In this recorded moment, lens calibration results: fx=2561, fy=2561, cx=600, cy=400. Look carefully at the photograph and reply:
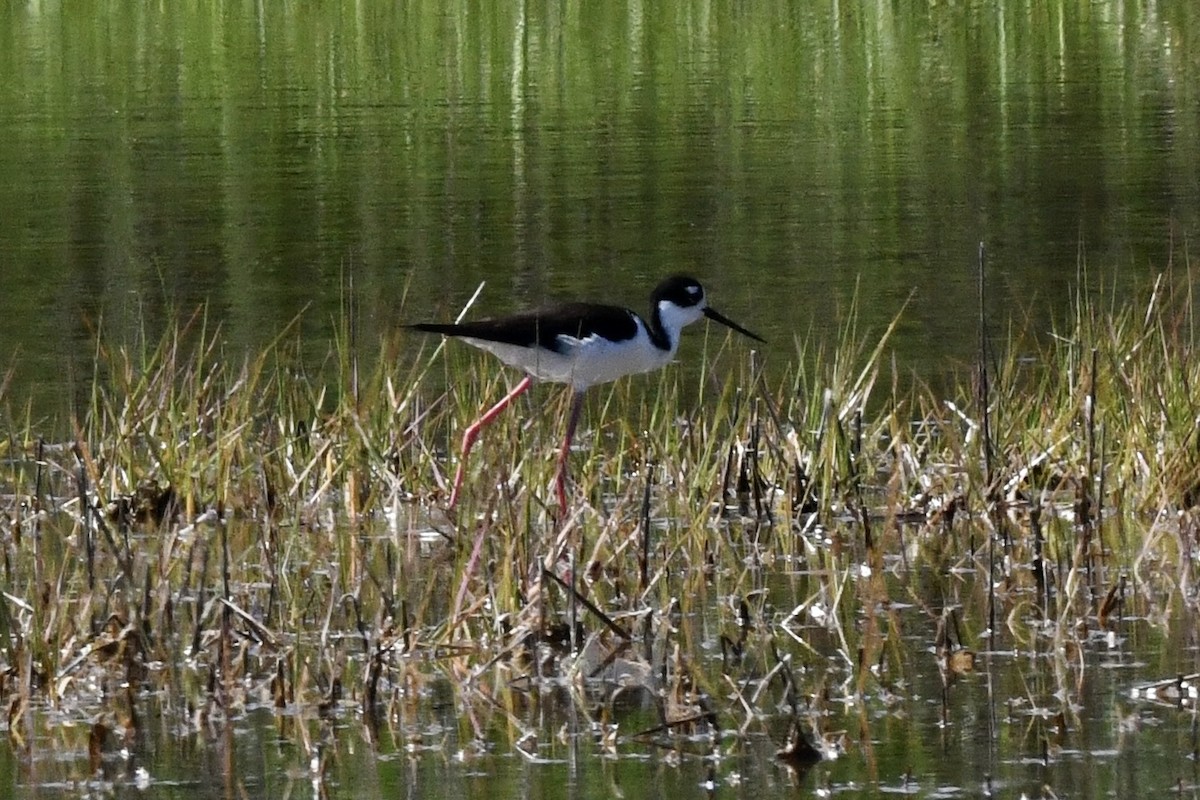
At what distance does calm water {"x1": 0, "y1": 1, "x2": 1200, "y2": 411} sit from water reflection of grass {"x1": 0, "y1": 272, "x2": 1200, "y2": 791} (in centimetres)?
68

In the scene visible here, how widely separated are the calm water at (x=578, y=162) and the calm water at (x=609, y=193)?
6 centimetres

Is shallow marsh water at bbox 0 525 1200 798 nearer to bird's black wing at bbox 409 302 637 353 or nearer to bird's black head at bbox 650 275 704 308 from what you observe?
bird's black wing at bbox 409 302 637 353

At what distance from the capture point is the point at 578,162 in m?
19.7

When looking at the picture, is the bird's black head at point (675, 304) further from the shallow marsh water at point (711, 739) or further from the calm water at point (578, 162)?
Answer: the shallow marsh water at point (711, 739)

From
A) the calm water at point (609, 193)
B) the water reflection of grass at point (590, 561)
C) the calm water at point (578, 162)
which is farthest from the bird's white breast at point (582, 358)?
the calm water at point (578, 162)

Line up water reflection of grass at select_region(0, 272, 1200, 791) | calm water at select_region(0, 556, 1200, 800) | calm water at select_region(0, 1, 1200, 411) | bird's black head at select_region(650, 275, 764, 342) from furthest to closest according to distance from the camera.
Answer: calm water at select_region(0, 1, 1200, 411)
bird's black head at select_region(650, 275, 764, 342)
water reflection of grass at select_region(0, 272, 1200, 791)
calm water at select_region(0, 556, 1200, 800)

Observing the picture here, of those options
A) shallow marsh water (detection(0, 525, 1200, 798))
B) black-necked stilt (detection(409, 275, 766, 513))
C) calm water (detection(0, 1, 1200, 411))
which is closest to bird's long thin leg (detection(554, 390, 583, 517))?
black-necked stilt (detection(409, 275, 766, 513))

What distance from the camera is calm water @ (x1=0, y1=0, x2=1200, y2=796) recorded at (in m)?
5.40

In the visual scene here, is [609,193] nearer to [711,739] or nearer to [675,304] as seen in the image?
[675,304]

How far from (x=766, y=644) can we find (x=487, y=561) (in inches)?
32.1

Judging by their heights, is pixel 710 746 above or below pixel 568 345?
below

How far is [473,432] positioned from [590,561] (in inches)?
66.5

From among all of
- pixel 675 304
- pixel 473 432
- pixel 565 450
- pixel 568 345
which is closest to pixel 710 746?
pixel 565 450

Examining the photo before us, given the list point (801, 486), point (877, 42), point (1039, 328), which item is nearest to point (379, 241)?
point (1039, 328)
